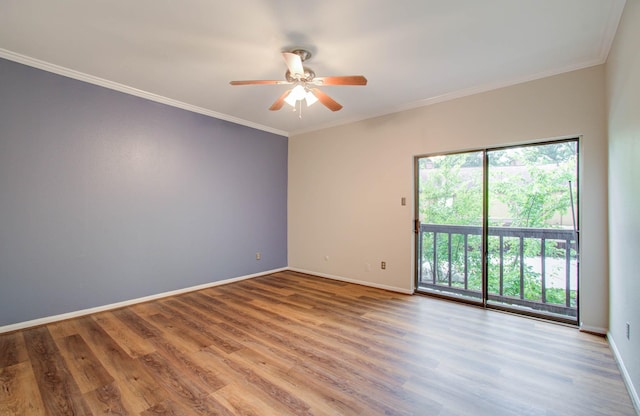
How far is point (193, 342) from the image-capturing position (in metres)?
2.57

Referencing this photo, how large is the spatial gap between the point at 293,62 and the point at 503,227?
10.2ft

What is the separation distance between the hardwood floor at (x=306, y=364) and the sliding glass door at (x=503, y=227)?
384 millimetres

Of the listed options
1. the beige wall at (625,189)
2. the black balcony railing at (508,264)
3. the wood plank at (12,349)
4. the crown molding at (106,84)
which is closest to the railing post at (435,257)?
the black balcony railing at (508,264)

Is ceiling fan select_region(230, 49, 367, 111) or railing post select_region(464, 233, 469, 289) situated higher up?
ceiling fan select_region(230, 49, 367, 111)

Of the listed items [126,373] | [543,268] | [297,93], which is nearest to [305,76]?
[297,93]

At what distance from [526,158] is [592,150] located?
573 mm

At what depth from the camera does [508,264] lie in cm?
343

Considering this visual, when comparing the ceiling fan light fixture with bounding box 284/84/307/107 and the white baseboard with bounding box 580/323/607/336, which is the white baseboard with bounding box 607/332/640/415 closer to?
the white baseboard with bounding box 580/323/607/336

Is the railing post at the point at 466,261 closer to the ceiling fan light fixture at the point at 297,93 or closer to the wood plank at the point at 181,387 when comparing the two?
the ceiling fan light fixture at the point at 297,93

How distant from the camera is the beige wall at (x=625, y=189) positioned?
5.88ft

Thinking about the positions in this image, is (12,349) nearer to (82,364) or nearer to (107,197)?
(82,364)

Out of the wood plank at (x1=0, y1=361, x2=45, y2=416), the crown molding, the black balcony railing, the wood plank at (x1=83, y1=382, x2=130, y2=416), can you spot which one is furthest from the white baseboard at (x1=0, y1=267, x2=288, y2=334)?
the black balcony railing

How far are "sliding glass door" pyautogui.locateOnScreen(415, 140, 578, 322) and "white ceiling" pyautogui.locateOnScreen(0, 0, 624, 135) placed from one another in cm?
96

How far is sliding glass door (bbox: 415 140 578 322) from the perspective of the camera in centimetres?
309
